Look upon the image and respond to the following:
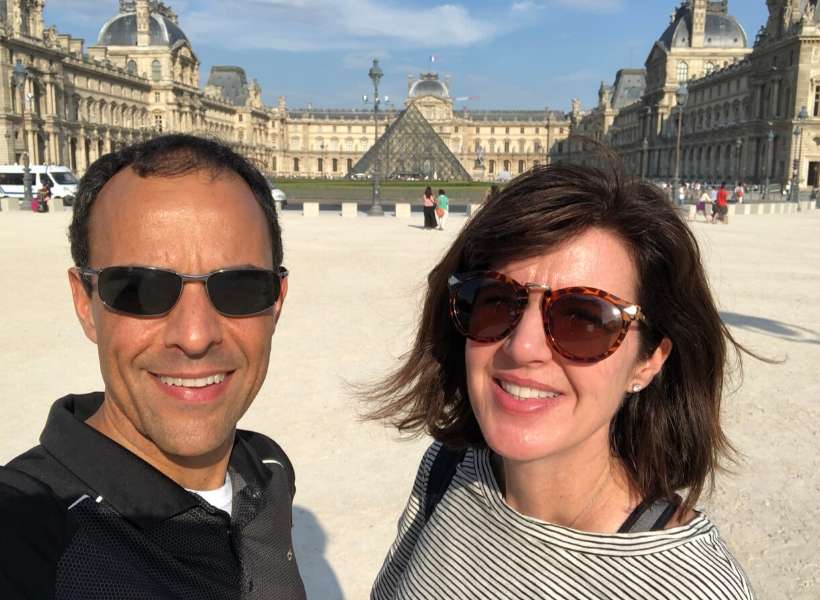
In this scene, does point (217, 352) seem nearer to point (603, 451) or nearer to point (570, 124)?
point (603, 451)

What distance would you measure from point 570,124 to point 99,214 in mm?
103424

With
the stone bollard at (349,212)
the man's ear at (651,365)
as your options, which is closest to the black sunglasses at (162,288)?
the man's ear at (651,365)

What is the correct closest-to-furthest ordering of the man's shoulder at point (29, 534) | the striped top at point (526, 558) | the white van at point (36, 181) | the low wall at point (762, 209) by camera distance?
1. the man's shoulder at point (29, 534)
2. the striped top at point (526, 558)
3. the low wall at point (762, 209)
4. the white van at point (36, 181)

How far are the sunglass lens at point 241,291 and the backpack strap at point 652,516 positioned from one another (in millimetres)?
868

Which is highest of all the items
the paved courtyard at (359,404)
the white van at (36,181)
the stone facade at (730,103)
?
the stone facade at (730,103)

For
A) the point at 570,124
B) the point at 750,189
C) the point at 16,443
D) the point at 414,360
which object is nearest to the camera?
the point at 414,360

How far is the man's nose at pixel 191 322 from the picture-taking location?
136 centimetres

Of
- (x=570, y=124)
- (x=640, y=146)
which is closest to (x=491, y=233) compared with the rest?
(x=640, y=146)

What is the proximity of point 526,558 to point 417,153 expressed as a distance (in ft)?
142

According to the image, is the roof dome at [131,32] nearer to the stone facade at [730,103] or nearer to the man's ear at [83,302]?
the stone facade at [730,103]

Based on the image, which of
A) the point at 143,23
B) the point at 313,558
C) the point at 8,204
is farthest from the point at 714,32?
the point at 313,558

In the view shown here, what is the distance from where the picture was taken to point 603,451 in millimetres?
1451

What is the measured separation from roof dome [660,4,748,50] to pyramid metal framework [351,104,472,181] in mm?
40290

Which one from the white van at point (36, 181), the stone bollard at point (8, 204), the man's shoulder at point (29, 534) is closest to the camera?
the man's shoulder at point (29, 534)
